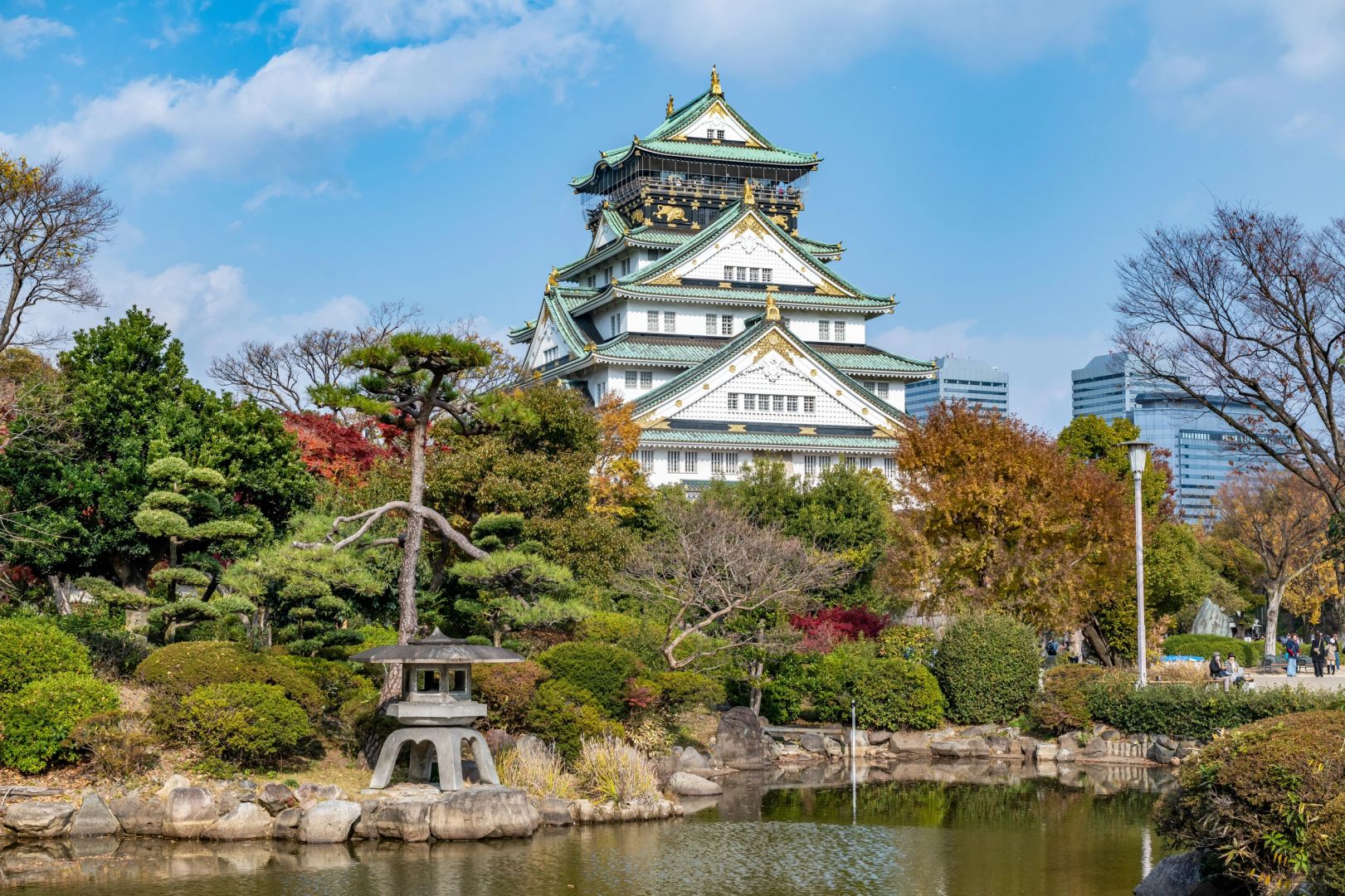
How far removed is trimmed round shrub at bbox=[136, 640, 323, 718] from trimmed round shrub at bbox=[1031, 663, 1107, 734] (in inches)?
621

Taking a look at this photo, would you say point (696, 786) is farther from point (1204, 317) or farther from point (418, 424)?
point (1204, 317)

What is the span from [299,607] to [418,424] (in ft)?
12.7

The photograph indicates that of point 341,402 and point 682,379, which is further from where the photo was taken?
point 682,379

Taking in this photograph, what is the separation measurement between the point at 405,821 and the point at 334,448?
1845cm

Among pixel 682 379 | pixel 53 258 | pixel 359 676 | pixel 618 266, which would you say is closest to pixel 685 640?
pixel 359 676

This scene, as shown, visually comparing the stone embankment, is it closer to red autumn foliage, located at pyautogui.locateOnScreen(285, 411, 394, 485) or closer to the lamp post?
the lamp post

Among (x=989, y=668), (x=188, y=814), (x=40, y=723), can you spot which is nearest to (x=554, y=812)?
(x=188, y=814)

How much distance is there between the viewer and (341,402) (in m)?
20.1

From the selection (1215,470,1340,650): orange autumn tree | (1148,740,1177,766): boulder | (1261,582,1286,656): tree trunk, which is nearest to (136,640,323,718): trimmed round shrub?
(1148,740,1177,766): boulder

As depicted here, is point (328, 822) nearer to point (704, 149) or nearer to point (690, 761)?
point (690, 761)

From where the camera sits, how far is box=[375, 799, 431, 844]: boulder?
18344 mm

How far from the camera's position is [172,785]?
19.0 metres

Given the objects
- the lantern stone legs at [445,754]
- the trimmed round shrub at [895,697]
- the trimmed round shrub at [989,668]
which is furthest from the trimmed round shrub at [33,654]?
the trimmed round shrub at [989,668]

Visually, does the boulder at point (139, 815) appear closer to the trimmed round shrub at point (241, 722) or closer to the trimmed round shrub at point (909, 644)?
the trimmed round shrub at point (241, 722)
